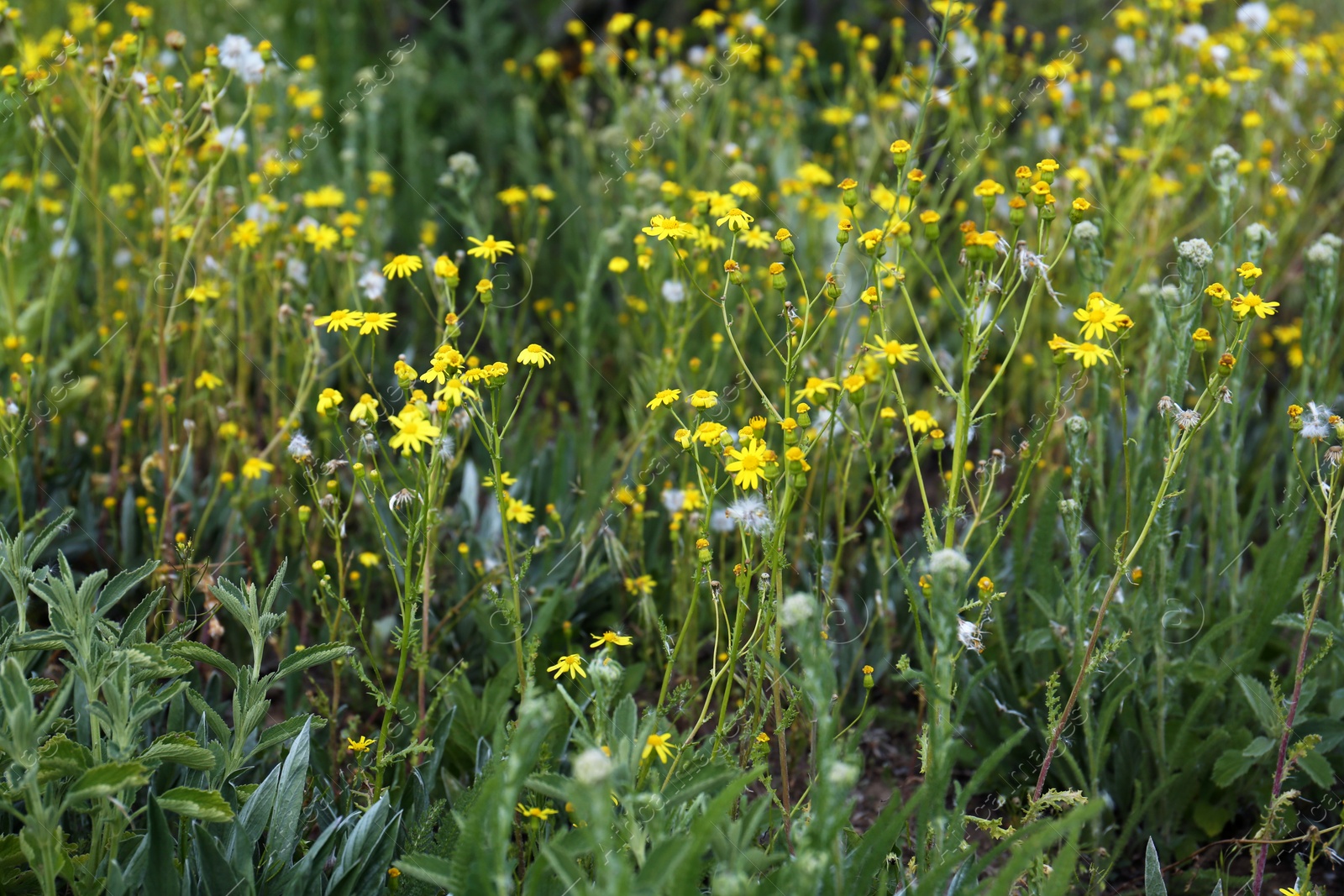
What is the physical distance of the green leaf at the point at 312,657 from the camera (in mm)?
1645

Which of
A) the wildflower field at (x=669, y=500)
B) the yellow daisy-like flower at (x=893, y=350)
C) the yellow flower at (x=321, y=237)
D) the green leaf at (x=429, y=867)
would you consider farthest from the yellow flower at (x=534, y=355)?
the yellow flower at (x=321, y=237)

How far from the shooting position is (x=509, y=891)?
1566 millimetres

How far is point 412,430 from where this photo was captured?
63.4 inches

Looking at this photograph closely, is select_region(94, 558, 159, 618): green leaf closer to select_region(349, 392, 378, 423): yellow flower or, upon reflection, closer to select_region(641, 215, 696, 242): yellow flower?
select_region(349, 392, 378, 423): yellow flower

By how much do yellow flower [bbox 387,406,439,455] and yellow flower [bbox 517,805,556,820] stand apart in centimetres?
58

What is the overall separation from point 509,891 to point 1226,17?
523 centimetres

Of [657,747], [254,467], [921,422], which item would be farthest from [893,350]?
[254,467]

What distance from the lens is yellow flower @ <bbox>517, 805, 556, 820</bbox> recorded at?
1663mm

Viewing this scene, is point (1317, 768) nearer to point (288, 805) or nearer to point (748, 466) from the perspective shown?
point (748, 466)

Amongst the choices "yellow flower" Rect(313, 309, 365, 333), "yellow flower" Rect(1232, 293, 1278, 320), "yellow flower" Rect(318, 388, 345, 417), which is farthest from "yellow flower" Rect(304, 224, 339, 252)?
"yellow flower" Rect(1232, 293, 1278, 320)

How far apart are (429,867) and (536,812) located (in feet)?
1.00

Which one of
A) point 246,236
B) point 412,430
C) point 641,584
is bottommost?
point 641,584

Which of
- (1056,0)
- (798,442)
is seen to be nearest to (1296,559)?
(798,442)

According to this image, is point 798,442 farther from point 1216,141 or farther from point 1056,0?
point 1056,0
